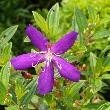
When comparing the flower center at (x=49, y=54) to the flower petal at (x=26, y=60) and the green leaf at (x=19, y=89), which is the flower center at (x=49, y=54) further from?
the green leaf at (x=19, y=89)

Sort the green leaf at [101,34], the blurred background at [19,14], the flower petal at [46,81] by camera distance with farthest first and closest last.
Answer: the blurred background at [19,14] < the green leaf at [101,34] < the flower petal at [46,81]

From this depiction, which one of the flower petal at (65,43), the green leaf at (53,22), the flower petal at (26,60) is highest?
the green leaf at (53,22)

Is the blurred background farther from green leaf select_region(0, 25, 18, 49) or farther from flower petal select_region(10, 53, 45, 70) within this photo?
flower petal select_region(10, 53, 45, 70)

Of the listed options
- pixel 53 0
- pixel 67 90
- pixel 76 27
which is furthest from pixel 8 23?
pixel 67 90

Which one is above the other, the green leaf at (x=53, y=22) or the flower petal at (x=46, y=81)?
the green leaf at (x=53, y=22)

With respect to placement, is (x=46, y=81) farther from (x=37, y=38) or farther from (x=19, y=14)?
(x=19, y=14)

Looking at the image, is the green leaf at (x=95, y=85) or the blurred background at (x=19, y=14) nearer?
the green leaf at (x=95, y=85)

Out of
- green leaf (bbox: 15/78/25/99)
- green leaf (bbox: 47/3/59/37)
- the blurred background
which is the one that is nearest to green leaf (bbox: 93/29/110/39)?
green leaf (bbox: 47/3/59/37)

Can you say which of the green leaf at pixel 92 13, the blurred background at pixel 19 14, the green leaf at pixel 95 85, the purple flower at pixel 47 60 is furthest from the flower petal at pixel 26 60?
the blurred background at pixel 19 14
